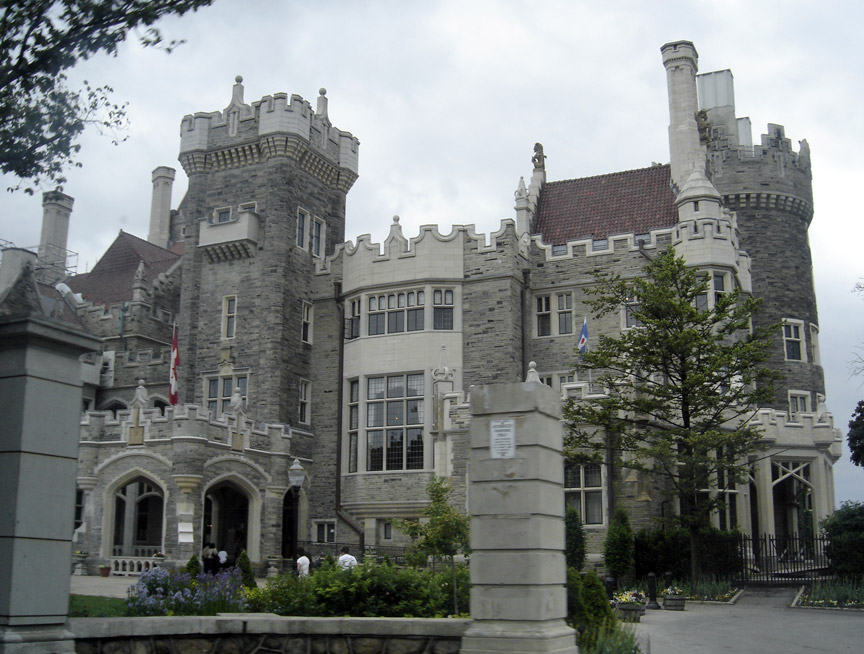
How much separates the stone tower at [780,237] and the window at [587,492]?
10.8 meters

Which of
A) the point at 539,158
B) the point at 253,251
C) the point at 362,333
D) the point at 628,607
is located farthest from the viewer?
the point at 539,158

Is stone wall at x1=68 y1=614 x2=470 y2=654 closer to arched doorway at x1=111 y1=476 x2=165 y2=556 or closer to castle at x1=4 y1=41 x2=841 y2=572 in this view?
castle at x1=4 y1=41 x2=841 y2=572

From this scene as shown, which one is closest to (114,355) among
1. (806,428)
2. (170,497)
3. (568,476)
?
(170,497)

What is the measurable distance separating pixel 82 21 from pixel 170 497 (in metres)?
17.4

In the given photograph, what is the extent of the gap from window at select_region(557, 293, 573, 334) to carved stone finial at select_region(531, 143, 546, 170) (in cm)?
844

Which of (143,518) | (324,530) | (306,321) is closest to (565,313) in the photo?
(306,321)

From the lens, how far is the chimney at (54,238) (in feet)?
151

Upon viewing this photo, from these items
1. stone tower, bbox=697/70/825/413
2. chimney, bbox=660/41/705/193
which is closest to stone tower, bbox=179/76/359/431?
chimney, bbox=660/41/705/193

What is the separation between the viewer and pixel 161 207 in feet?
170

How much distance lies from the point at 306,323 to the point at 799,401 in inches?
719

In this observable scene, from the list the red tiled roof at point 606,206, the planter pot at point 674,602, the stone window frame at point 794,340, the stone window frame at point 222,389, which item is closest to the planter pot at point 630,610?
the planter pot at point 674,602

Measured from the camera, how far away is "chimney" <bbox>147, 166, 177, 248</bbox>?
168 feet

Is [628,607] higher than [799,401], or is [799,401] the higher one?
[799,401]

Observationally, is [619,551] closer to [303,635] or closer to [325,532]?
[325,532]
